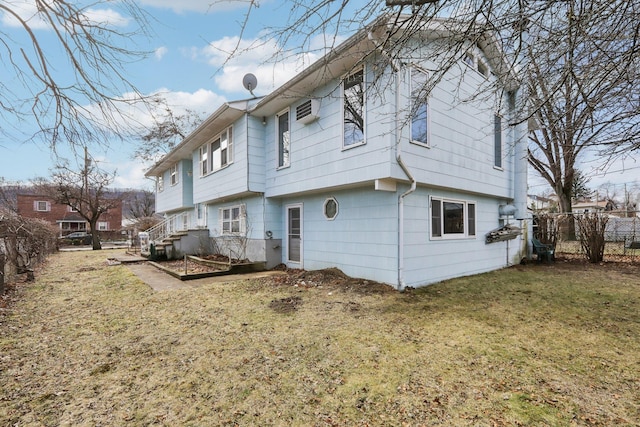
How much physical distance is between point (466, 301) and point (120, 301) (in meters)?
6.92

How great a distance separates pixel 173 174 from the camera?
16750mm

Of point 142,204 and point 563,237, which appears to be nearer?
point 563,237

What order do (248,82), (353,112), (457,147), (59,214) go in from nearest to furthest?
1. (353,112)
2. (457,147)
3. (248,82)
4. (59,214)

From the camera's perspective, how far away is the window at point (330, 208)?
7.98 meters

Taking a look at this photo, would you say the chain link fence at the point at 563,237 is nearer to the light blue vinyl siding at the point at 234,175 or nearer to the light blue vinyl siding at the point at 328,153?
the light blue vinyl siding at the point at 328,153

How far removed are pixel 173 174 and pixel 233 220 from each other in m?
→ 7.73

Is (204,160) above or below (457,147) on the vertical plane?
above

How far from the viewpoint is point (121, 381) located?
9.73 feet

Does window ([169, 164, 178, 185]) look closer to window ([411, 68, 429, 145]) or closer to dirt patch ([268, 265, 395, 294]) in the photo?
dirt patch ([268, 265, 395, 294])

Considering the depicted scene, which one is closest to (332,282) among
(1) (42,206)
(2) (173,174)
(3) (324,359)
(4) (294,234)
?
(4) (294,234)

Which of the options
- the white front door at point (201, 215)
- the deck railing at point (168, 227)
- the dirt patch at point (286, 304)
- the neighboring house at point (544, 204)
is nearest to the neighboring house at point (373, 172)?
the dirt patch at point (286, 304)

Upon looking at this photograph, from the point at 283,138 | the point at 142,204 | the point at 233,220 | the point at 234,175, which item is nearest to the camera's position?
the point at 283,138

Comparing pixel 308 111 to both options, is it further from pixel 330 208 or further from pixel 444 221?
pixel 444 221

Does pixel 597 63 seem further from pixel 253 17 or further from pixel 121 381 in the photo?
pixel 121 381
